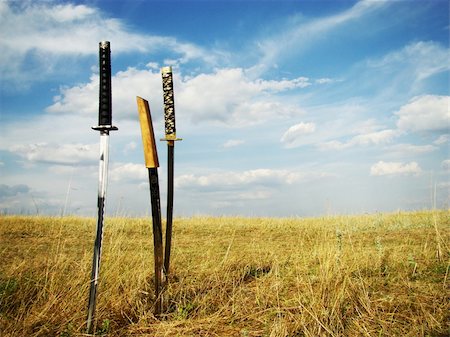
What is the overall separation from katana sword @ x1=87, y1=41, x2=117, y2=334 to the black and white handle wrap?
2.53 feet

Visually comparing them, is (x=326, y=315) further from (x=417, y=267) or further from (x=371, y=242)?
(x=371, y=242)

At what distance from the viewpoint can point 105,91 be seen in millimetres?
3744

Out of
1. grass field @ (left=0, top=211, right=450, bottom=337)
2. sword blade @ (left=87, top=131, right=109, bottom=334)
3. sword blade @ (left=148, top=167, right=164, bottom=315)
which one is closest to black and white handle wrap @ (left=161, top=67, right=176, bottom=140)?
sword blade @ (left=148, top=167, right=164, bottom=315)

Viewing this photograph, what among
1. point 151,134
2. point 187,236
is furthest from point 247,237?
point 151,134

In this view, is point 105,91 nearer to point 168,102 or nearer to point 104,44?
point 104,44

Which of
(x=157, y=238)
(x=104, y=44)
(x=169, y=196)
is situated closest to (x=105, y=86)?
(x=104, y=44)

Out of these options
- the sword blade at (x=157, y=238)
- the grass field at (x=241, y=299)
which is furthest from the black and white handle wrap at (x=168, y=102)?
the grass field at (x=241, y=299)

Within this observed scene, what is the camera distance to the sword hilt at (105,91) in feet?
12.0

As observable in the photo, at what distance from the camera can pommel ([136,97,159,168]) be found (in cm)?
401

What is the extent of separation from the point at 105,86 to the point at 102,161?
76cm

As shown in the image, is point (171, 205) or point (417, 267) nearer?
point (171, 205)

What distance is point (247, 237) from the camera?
10.4 metres

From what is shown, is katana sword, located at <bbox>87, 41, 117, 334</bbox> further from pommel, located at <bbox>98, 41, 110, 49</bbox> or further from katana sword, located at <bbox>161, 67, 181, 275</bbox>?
katana sword, located at <bbox>161, 67, 181, 275</bbox>

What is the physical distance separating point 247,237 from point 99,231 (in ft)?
23.6
